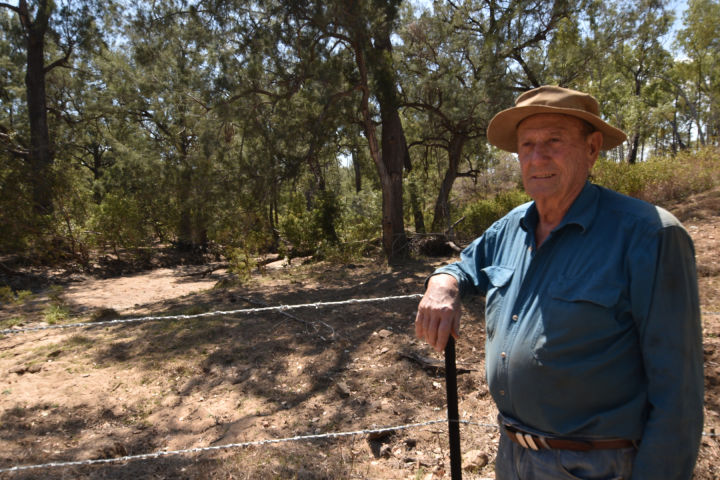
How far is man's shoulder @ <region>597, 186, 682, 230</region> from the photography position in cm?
106

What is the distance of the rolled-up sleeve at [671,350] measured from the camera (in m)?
1.03

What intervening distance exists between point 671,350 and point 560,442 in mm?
376

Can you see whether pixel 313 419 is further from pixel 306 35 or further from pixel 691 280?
pixel 306 35

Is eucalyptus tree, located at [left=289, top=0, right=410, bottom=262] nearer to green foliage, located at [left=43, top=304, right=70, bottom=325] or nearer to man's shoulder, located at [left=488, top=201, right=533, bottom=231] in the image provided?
green foliage, located at [left=43, top=304, right=70, bottom=325]

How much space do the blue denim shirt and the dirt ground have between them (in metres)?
1.37

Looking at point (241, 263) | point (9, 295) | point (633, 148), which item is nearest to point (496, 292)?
point (241, 263)

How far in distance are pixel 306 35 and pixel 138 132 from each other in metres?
9.99

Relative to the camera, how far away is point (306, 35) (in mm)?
7059

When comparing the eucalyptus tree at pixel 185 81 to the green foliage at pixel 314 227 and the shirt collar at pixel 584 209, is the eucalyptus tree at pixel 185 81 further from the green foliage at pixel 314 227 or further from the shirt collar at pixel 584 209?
the shirt collar at pixel 584 209

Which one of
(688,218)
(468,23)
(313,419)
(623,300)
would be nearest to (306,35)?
(468,23)

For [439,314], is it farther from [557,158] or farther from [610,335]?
[557,158]

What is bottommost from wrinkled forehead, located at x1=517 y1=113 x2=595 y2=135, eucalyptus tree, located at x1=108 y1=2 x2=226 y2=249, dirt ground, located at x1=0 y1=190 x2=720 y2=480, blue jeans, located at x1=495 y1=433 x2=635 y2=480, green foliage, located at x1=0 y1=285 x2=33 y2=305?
dirt ground, located at x1=0 y1=190 x2=720 y2=480

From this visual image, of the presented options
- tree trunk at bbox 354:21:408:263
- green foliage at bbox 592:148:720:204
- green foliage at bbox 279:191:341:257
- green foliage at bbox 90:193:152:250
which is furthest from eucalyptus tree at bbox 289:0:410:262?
green foliage at bbox 90:193:152:250

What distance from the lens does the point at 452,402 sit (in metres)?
1.87
